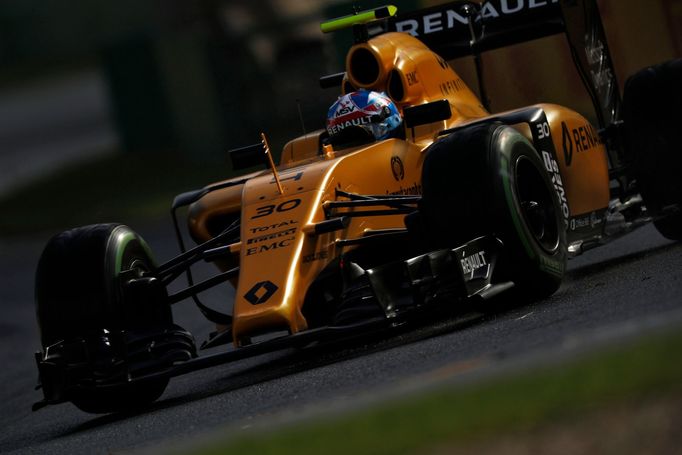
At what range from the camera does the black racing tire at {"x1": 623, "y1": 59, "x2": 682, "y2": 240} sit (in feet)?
26.0

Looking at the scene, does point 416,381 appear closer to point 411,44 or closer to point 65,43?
point 411,44

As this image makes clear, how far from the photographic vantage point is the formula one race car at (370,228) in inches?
265

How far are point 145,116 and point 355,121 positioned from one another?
730cm

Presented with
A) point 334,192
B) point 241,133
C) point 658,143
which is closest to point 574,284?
point 658,143

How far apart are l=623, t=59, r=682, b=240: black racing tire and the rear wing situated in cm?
103

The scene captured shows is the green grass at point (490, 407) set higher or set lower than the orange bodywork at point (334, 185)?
lower

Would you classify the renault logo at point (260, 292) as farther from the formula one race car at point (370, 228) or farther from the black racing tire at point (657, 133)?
the black racing tire at point (657, 133)

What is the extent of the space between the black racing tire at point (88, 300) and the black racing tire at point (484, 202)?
59.6 inches

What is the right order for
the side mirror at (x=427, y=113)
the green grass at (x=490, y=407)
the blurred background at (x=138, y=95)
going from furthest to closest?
the blurred background at (x=138, y=95) → the side mirror at (x=427, y=113) → the green grass at (x=490, y=407)

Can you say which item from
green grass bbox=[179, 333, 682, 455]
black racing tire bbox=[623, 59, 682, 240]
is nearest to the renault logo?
green grass bbox=[179, 333, 682, 455]

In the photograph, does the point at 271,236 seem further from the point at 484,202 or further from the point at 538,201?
the point at 538,201

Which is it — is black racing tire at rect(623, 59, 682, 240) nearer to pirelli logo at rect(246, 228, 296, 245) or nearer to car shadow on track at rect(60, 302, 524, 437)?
car shadow on track at rect(60, 302, 524, 437)

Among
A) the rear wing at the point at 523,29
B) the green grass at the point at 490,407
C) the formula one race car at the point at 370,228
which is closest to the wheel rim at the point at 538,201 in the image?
the formula one race car at the point at 370,228

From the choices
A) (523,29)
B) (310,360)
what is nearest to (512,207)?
(310,360)
